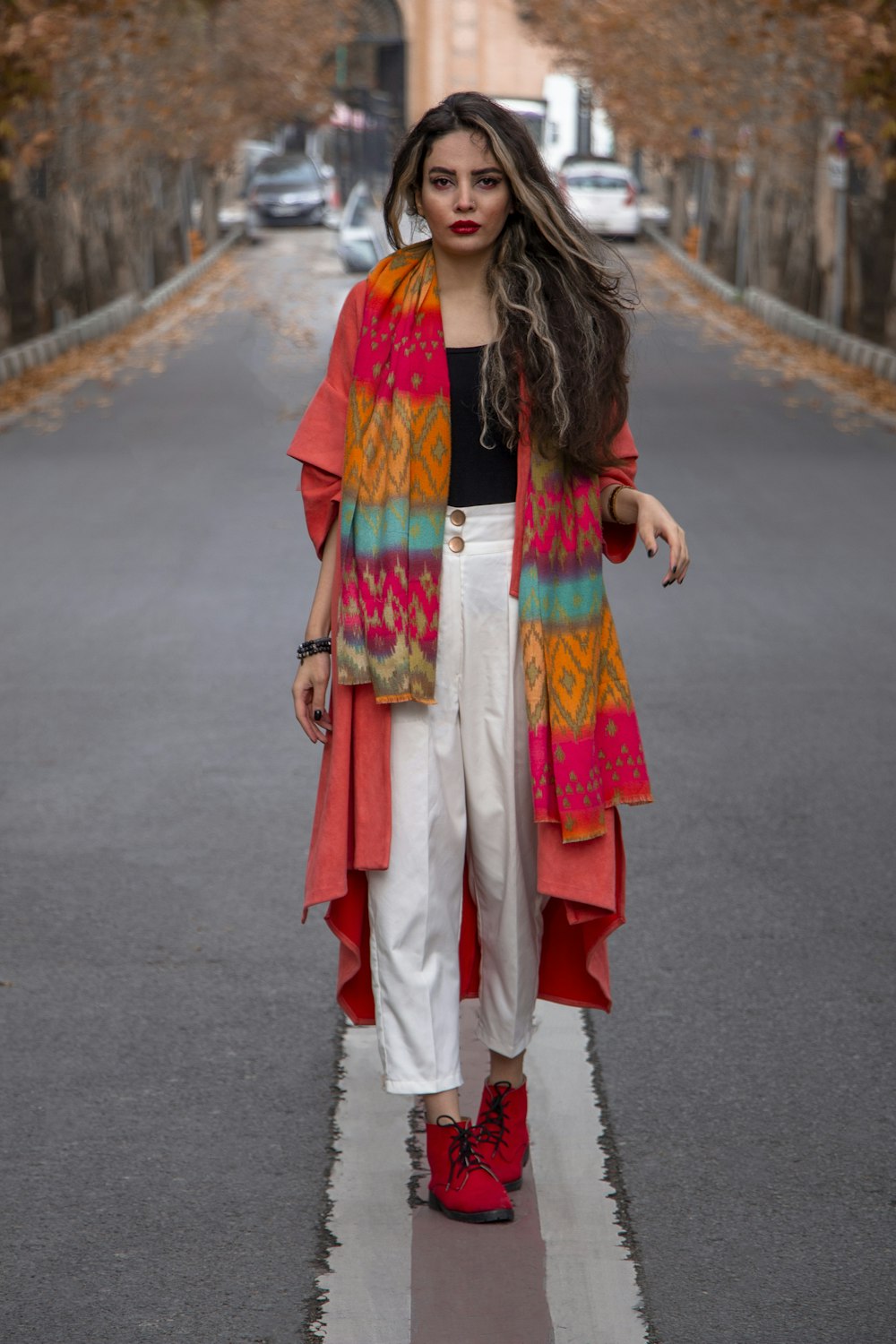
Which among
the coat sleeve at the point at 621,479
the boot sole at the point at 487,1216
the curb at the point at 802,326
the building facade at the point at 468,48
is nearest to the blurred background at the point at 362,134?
the curb at the point at 802,326

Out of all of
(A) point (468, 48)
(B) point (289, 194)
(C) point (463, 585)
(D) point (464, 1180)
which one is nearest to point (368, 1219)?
(D) point (464, 1180)

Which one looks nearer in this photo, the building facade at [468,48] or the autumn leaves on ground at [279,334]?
the autumn leaves on ground at [279,334]

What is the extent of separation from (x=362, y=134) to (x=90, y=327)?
127 feet

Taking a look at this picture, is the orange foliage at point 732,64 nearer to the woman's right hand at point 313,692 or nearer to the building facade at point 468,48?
the woman's right hand at point 313,692

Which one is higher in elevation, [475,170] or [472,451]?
[475,170]

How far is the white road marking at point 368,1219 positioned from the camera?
10.5 ft

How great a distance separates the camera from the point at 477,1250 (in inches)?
136

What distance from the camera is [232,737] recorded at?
23.8 feet

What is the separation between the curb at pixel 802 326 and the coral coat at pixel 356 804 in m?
17.9

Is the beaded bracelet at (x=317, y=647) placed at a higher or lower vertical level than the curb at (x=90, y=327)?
higher

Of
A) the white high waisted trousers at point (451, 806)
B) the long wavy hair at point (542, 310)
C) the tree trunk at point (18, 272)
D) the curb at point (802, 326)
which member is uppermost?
the long wavy hair at point (542, 310)

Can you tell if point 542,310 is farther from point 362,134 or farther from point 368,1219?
point 362,134

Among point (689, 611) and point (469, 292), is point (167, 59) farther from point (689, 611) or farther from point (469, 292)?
point (469, 292)

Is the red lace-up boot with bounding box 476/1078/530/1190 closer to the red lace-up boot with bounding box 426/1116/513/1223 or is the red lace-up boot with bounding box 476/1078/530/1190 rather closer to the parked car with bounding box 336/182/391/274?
the red lace-up boot with bounding box 426/1116/513/1223
